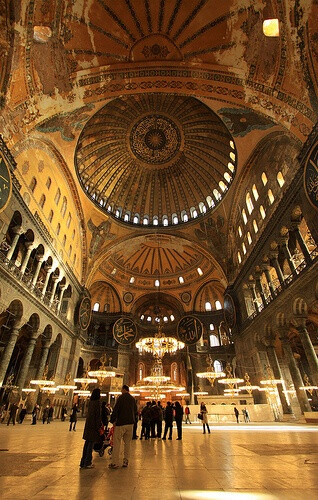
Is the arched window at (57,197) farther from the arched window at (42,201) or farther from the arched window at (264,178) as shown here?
the arched window at (264,178)

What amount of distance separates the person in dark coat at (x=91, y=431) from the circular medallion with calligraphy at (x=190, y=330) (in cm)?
1785

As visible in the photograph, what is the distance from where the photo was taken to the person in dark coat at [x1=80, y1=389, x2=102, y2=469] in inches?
123

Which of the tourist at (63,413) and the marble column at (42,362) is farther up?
the marble column at (42,362)

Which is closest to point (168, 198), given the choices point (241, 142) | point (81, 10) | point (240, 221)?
point (240, 221)

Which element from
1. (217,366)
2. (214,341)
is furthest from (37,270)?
(217,366)

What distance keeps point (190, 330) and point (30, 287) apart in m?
13.0

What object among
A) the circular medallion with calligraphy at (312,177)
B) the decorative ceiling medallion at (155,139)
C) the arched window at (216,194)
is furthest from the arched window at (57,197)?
the circular medallion with calligraphy at (312,177)

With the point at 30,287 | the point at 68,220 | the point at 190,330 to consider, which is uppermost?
the point at 68,220

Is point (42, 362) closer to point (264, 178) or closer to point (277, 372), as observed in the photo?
point (277, 372)

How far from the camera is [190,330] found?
68.9 feet

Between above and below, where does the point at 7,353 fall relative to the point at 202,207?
below

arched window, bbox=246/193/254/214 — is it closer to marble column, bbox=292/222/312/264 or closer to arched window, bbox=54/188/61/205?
marble column, bbox=292/222/312/264

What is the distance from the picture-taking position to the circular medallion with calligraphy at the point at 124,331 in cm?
2122

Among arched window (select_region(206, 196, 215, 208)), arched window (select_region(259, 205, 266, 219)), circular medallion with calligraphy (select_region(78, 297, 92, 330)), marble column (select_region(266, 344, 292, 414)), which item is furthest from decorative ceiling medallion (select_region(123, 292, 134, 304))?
arched window (select_region(259, 205, 266, 219))
